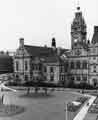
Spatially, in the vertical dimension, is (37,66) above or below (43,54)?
below

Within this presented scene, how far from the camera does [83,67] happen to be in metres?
54.4

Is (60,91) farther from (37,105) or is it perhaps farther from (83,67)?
(37,105)

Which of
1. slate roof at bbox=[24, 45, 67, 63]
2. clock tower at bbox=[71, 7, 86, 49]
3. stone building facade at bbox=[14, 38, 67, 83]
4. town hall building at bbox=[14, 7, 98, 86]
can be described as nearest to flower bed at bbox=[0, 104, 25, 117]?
town hall building at bbox=[14, 7, 98, 86]

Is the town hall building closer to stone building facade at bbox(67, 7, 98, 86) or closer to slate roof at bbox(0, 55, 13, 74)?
stone building facade at bbox(67, 7, 98, 86)

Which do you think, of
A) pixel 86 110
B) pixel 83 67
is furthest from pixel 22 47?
pixel 86 110

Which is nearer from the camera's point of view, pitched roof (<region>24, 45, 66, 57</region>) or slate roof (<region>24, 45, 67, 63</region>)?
slate roof (<region>24, 45, 67, 63</region>)

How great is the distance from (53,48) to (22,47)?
13989mm

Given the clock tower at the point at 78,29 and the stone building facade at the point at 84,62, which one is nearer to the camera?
the stone building facade at the point at 84,62

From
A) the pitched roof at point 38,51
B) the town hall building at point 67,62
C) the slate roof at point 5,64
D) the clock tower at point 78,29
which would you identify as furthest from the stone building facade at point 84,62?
the slate roof at point 5,64

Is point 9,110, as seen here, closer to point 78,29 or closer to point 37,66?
point 37,66

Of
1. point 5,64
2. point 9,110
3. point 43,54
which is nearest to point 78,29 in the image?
point 43,54

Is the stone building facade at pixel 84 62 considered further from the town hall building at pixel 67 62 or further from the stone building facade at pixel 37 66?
the stone building facade at pixel 37 66

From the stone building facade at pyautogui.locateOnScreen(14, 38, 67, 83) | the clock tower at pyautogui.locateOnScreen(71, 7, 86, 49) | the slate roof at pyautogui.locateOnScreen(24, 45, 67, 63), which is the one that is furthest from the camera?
the clock tower at pyautogui.locateOnScreen(71, 7, 86, 49)

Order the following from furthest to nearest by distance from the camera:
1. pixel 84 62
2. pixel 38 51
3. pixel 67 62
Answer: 1. pixel 38 51
2. pixel 67 62
3. pixel 84 62
